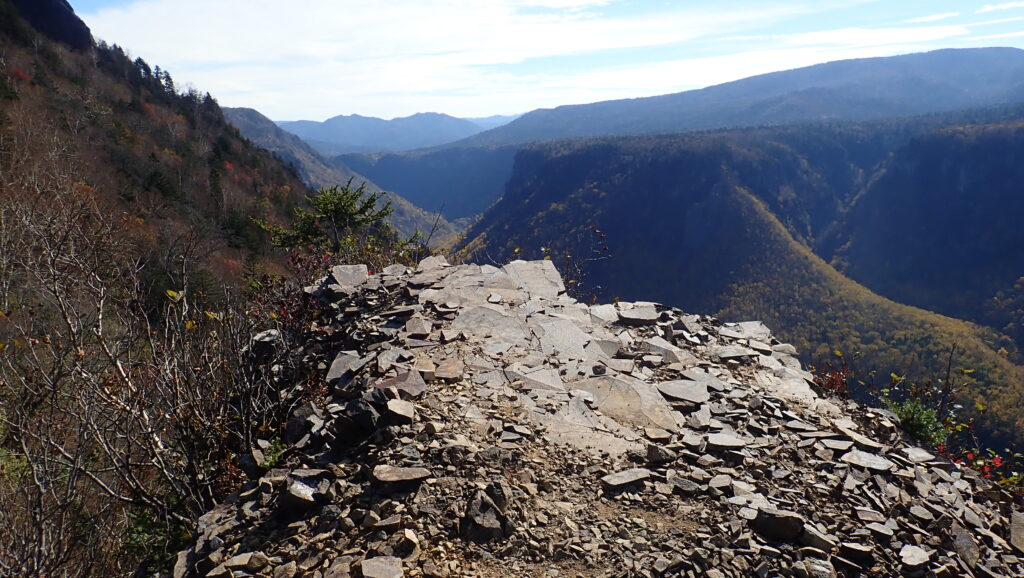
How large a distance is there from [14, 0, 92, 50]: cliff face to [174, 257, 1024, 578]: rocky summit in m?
66.0

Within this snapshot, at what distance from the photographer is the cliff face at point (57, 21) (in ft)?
166

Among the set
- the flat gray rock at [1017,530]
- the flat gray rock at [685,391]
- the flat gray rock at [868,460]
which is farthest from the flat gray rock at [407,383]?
the flat gray rock at [1017,530]

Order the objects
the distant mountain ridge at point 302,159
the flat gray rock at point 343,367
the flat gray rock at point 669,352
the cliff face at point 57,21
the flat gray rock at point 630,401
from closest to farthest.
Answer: the flat gray rock at point 630,401, the flat gray rock at point 343,367, the flat gray rock at point 669,352, the cliff face at point 57,21, the distant mountain ridge at point 302,159

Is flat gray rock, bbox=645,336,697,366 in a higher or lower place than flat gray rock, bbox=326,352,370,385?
lower

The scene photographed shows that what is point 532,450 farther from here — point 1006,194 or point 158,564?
point 1006,194

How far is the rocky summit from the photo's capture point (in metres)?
3.79

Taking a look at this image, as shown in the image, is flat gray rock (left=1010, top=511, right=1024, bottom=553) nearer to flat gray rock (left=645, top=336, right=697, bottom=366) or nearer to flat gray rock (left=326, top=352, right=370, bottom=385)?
flat gray rock (left=645, top=336, right=697, bottom=366)

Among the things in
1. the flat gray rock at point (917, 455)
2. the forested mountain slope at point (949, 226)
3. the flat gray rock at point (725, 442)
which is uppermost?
the flat gray rock at point (725, 442)

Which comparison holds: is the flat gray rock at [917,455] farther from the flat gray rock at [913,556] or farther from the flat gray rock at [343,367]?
the flat gray rock at [343,367]

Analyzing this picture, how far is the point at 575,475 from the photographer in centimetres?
455

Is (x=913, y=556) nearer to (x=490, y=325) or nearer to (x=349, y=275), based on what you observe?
(x=490, y=325)

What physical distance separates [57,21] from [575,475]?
72.6m

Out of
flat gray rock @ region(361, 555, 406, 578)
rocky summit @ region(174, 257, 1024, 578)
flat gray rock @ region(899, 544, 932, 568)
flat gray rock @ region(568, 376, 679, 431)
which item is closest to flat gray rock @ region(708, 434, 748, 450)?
rocky summit @ region(174, 257, 1024, 578)

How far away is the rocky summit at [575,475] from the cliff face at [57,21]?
6596 cm
